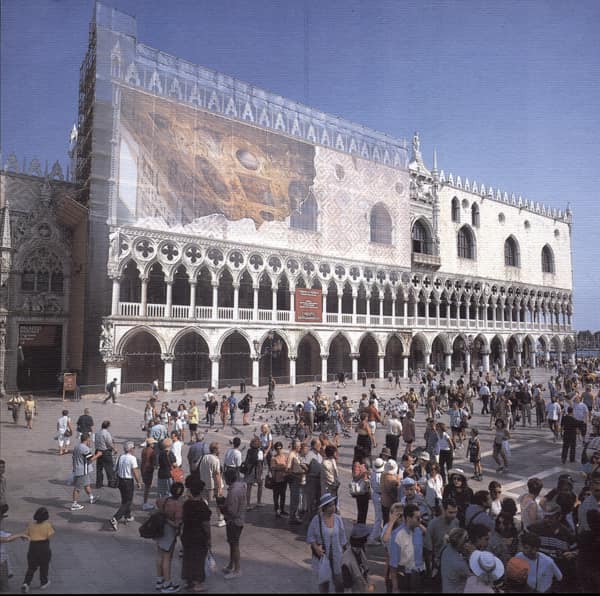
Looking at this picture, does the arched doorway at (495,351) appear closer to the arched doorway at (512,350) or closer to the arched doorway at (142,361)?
the arched doorway at (512,350)

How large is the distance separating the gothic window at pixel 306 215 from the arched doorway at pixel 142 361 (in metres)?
12.1

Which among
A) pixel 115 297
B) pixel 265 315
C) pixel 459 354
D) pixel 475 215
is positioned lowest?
pixel 459 354

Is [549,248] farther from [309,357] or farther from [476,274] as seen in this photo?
[309,357]

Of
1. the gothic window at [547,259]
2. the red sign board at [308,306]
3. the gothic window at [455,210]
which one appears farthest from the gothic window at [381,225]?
the gothic window at [547,259]

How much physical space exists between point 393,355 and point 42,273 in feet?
89.8

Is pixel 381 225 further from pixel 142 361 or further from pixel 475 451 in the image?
pixel 475 451

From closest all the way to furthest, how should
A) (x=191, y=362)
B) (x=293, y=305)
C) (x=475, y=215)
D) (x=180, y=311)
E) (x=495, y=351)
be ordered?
(x=180, y=311) < (x=191, y=362) < (x=293, y=305) < (x=475, y=215) < (x=495, y=351)

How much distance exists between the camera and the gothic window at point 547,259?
58841 millimetres

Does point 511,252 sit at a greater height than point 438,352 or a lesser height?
greater

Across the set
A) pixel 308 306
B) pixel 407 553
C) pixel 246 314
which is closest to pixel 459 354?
pixel 308 306

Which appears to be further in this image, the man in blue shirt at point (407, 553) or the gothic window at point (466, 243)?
the gothic window at point (466, 243)

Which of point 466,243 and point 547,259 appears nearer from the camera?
point 466,243

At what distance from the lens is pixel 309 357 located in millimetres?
36188

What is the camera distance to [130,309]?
2614cm
